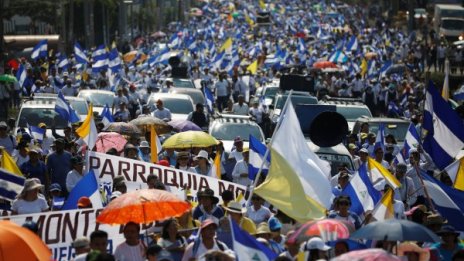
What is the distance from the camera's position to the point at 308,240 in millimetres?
11523

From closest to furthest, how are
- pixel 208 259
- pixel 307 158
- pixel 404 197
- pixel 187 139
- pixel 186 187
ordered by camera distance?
pixel 208 259
pixel 307 158
pixel 186 187
pixel 404 197
pixel 187 139

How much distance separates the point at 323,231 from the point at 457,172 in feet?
15.5

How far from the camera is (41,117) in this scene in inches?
1025

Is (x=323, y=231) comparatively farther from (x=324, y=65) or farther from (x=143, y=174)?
(x=324, y=65)

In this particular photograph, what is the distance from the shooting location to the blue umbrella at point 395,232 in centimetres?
1129

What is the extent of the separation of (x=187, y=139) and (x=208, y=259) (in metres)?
8.85

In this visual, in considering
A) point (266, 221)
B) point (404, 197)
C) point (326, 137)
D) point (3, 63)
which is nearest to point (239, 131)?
point (326, 137)

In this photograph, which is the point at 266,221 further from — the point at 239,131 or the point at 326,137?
the point at 239,131

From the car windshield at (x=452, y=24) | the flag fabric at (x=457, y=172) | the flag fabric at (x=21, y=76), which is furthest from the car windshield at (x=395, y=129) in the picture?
the car windshield at (x=452, y=24)

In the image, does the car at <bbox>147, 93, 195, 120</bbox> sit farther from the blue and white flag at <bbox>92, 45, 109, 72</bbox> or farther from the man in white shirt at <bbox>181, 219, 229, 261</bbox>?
the man in white shirt at <bbox>181, 219, 229, 261</bbox>

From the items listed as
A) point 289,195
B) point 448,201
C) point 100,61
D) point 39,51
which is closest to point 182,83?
point 100,61

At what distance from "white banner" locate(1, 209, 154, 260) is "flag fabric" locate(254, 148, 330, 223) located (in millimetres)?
1122

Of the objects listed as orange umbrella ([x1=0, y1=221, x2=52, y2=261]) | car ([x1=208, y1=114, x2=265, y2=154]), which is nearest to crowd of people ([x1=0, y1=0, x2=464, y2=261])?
orange umbrella ([x1=0, y1=221, x2=52, y2=261])

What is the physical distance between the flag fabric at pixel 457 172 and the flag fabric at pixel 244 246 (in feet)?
17.2
